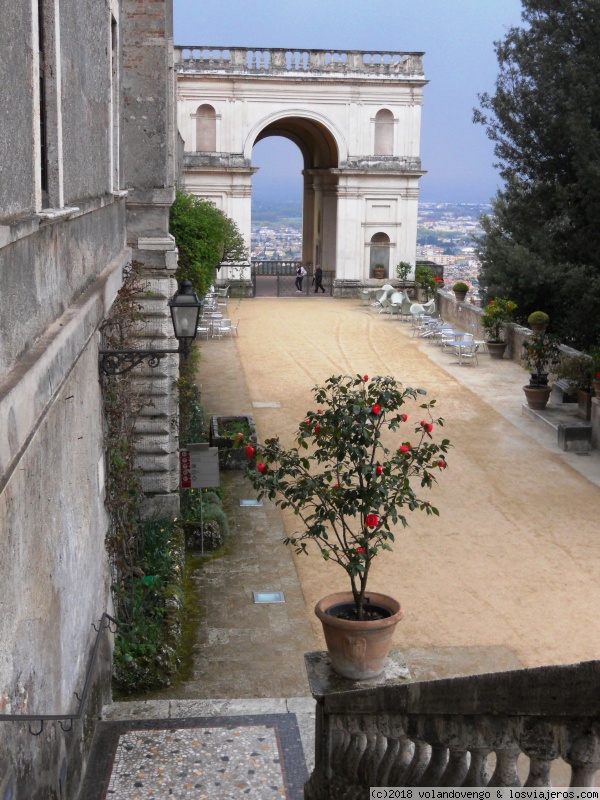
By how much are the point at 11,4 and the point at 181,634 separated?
20.0ft

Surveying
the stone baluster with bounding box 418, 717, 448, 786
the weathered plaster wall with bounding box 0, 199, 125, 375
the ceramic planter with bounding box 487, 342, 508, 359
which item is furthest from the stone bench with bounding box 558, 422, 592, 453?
the stone baluster with bounding box 418, 717, 448, 786

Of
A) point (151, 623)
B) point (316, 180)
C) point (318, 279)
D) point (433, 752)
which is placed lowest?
point (151, 623)

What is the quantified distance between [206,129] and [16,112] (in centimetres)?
3217

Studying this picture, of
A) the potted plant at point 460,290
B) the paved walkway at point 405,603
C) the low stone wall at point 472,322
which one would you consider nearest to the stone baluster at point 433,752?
the paved walkway at point 405,603

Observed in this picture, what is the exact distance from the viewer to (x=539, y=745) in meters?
2.77

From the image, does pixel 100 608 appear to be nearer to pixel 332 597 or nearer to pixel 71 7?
pixel 332 597

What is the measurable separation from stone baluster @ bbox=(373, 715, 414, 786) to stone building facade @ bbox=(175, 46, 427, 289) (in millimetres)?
32059

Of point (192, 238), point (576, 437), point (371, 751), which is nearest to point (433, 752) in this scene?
point (371, 751)

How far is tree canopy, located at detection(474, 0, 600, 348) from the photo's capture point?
17.2m

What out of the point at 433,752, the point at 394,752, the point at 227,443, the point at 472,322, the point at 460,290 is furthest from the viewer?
the point at 460,290

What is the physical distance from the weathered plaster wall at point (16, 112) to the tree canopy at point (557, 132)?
14.0m

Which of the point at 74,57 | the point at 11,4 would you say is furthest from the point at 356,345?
the point at 11,4

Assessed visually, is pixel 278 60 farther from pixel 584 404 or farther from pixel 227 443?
pixel 227 443

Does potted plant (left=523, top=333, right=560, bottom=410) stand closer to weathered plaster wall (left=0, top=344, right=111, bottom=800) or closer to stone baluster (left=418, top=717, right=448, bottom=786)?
weathered plaster wall (left=0, top=344, right=111, bottom=800)
